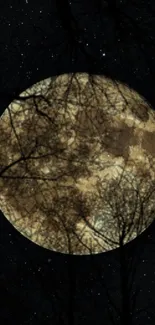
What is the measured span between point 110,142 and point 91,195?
4.69 feet

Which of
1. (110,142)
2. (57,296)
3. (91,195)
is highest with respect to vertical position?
(110,142)

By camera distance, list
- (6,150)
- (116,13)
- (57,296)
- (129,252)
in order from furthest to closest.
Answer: (6,150) → (57,296) → (129,252) → (116,13)

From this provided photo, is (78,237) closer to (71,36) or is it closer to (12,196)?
(12,196)

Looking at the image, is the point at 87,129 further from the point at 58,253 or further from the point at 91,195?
the point at 58,253

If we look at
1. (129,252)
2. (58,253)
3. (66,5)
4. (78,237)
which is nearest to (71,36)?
(66,5)

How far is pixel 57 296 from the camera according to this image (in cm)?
1586

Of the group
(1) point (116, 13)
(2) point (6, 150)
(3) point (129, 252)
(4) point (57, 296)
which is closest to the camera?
(1) point (116, 13)

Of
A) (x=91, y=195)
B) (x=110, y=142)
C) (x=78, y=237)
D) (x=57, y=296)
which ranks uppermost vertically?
(x=110, y=142)

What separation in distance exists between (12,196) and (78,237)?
8.36 ft

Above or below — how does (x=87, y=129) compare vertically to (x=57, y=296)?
above

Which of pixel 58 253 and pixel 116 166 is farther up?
pixel 116 166

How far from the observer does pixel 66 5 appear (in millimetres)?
9898

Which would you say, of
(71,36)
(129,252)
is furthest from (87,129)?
(71,36)

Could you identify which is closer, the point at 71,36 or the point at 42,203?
the point at 71,36
